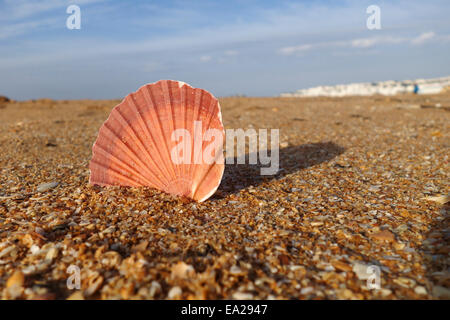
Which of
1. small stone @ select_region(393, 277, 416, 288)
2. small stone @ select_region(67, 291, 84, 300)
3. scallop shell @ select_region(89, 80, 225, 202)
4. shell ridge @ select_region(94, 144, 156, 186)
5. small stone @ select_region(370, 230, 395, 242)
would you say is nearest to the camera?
small stone @ select_region(67, 291, 84, 300)

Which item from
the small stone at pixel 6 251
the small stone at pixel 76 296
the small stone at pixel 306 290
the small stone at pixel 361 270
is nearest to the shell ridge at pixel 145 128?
the small stone at pixel 6 251

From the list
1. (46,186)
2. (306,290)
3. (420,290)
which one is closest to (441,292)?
(420,290)

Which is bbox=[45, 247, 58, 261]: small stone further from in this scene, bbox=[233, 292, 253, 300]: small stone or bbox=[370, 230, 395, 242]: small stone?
bbox=[370, 230, 395, 242]: small stone

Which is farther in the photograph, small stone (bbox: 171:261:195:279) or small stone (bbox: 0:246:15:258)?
small stone (bbox: 0:246:15:258)

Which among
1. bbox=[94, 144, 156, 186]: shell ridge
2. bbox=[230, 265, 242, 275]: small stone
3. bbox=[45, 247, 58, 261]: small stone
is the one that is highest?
bbox=[94, 144, 156, 186]: shell ridge

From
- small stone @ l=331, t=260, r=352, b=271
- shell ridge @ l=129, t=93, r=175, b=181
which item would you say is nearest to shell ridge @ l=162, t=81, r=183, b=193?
shell ridge @ l=129, t=93, r=175, b=181

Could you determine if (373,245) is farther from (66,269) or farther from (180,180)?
(66,269)

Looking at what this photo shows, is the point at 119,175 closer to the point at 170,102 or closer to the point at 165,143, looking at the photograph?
the point at 165,143
